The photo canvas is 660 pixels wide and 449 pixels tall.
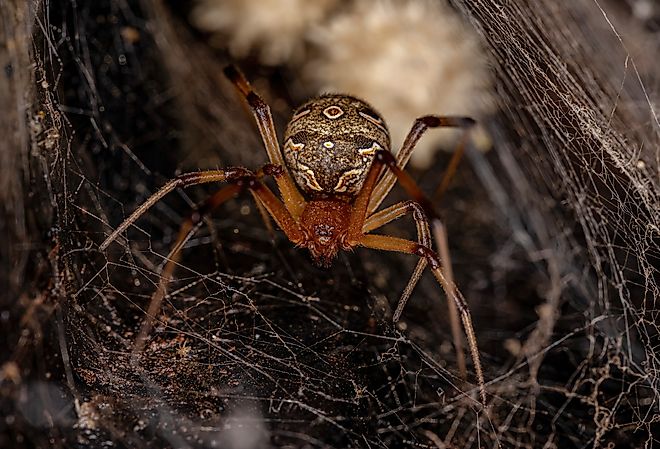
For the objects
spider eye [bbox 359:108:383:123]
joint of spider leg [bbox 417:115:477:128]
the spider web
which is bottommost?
the spider web

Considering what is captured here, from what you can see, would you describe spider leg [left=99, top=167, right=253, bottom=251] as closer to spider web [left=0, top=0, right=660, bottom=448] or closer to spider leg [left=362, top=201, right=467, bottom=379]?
spider web [left=0, top=0, right=660, bottom=448]

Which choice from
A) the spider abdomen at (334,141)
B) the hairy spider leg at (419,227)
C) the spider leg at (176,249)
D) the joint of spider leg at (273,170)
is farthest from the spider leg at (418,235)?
the spider leg at (176,249)

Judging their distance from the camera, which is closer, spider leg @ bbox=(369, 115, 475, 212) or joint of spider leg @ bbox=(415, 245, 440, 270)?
joint of spider leg @ bbox=(415, 245, 440, 270)

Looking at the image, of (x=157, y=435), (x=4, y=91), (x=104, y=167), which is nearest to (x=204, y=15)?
(x=104, y=167)

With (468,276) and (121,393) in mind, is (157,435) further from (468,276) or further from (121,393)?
(468,276)

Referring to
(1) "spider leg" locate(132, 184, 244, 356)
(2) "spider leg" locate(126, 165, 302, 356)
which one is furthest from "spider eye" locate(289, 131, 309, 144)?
(1) "spider leg" locate(132, 184, 244, 356)

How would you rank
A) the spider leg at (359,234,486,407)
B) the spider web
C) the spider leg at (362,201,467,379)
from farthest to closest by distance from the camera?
the spider leg at (362,201,467,379) → the spider leg at (359,234,486,407) → the spider web
